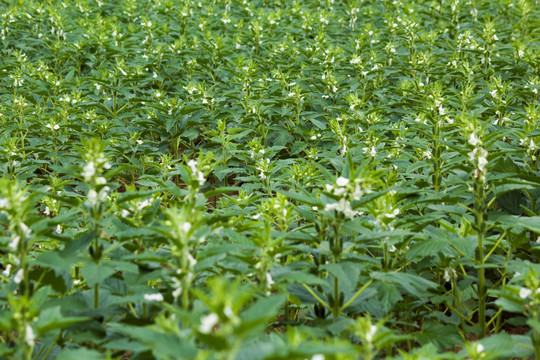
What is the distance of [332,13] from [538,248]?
826cm

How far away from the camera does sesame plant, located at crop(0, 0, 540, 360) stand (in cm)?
265

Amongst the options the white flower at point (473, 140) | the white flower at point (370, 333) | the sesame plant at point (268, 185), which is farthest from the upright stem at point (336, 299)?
the white flower at point (473, 140)

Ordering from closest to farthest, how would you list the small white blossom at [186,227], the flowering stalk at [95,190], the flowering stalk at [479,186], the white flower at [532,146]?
the small white blossom at [186,227] < the flowering stalk at [95,190] < the flowering stalk at [479,186] < the white flower at [532,146]

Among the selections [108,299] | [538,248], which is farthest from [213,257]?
[538,248]

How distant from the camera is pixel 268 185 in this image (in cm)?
506

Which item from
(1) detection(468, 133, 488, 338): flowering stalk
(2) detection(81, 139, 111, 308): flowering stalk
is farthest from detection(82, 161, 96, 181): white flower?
(1) detection(468, 133, 488, 338): flowering stalk

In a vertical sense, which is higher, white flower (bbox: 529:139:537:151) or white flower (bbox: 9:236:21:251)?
white flower (bbox: 529:139:537:151)

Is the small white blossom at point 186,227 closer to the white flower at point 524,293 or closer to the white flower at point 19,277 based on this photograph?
the white flower at point 19,277

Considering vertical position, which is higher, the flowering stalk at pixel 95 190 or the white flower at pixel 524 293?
the flowering stalk at pixel 95 190

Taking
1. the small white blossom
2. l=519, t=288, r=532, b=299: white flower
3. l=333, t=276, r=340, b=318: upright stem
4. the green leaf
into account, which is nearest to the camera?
the green leaf

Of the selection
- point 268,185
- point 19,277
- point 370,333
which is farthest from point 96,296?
point 268,185

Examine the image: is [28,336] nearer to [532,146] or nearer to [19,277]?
[19,277]

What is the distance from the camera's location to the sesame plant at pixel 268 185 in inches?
104

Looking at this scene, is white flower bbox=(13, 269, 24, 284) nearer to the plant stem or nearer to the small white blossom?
the plant stem
